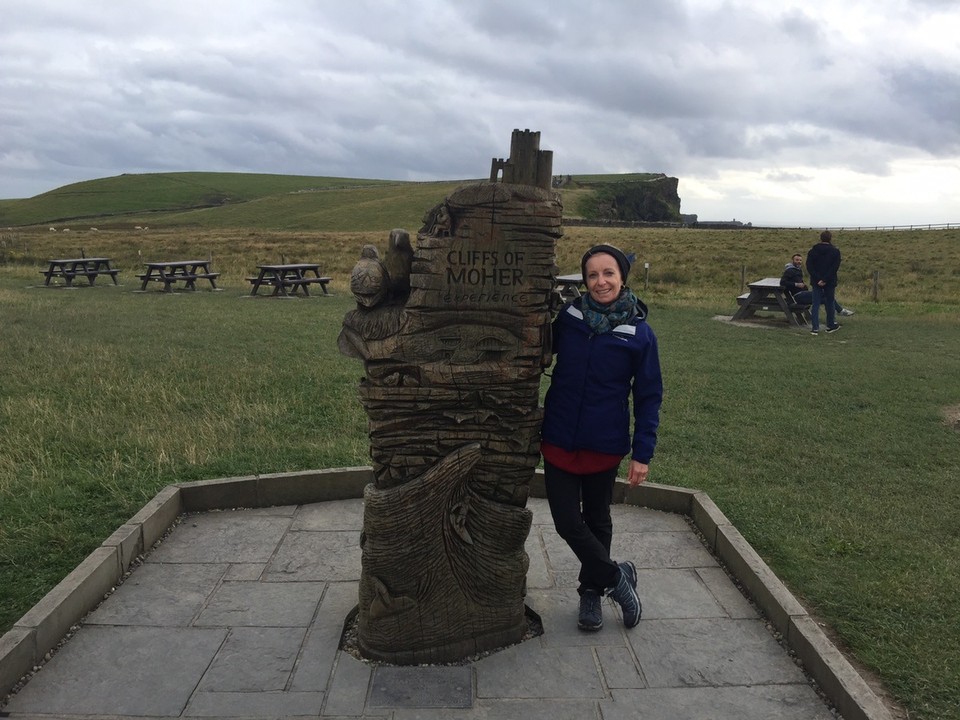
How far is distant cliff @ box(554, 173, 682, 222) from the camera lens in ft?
260

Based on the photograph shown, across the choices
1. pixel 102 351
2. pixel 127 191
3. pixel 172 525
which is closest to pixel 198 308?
pixel 102 351

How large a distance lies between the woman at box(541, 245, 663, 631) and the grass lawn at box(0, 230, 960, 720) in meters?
1.49

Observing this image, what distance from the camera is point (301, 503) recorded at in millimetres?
5785

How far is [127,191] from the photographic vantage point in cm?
9631

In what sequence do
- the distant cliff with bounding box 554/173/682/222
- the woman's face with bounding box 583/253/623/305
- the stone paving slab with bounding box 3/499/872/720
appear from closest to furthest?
1. the stone paving slab with bounding box 3/499/872/720
2. the woman's face with bounding box 583/253/623/305
3. the distant cliff with bounding box 554/173/682/222

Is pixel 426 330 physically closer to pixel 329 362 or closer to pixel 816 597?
pixel 816 597

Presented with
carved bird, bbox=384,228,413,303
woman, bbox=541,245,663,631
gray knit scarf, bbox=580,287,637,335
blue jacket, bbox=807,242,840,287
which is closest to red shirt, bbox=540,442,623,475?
woman, bbox=541,245,663,631

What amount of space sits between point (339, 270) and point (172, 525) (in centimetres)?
2565

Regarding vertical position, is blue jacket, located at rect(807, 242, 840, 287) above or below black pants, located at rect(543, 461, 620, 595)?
above

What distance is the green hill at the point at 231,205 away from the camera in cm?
6675

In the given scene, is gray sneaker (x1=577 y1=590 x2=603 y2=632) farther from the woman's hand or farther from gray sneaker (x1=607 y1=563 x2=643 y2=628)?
the woman's hand

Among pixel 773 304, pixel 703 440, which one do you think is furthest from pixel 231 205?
pixel 703 440

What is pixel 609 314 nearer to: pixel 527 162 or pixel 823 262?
pixel 527 162

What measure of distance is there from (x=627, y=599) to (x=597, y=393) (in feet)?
3.94
